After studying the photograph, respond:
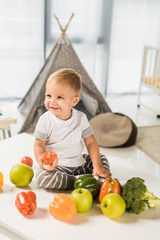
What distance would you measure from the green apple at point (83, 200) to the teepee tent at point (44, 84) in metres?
1.61

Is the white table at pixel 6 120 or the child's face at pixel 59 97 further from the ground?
the child's face at pixel 59 97

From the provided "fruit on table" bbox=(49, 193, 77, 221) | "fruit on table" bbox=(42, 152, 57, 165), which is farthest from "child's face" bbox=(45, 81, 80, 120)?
"fruit on table" bbox=(49, 193, 77, 221)

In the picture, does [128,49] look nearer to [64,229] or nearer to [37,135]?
[37,135]

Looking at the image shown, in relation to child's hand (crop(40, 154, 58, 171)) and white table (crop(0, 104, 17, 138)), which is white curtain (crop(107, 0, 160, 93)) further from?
child's hand (crop(40, 154, 58, 171))

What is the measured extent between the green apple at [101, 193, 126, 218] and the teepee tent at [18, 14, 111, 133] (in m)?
1.68

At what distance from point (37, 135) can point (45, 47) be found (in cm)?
266

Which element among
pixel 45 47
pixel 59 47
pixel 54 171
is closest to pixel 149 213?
pixel 54 171

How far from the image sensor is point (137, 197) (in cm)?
115

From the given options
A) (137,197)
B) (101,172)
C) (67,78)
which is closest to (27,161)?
(101,172)

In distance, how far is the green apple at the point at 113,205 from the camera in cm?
112

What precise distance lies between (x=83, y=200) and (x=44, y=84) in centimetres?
181

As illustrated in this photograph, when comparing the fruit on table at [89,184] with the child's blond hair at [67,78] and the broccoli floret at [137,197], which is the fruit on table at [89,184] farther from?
the child's blond hair at [67,78]

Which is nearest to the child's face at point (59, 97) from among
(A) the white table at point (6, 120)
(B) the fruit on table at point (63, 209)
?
(B) the fruit on table at point (63, 209)

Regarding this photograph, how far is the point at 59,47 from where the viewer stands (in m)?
2.89
